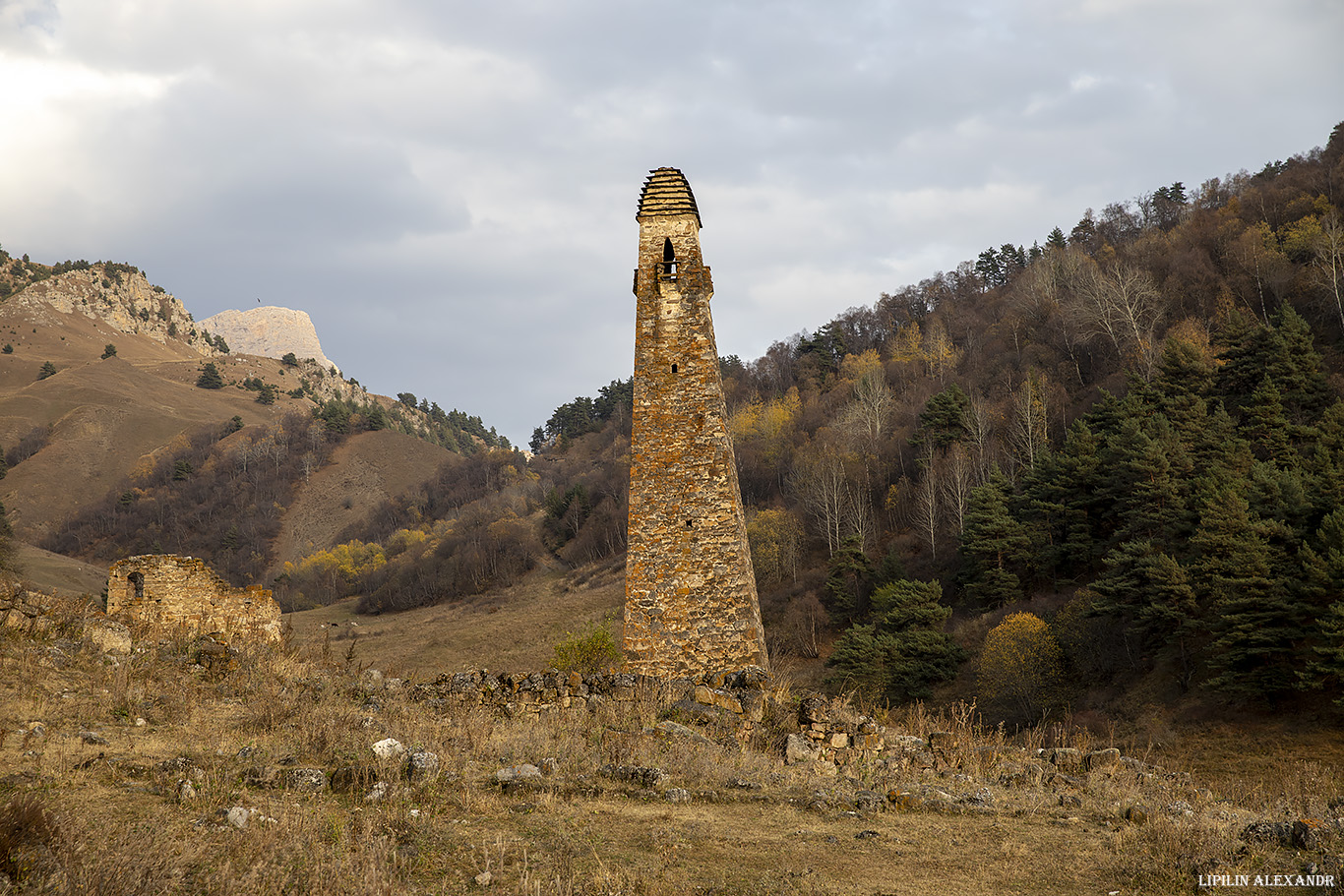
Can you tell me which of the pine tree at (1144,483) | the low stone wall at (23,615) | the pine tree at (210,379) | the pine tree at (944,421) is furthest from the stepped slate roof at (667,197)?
the pine tree at (210,379)

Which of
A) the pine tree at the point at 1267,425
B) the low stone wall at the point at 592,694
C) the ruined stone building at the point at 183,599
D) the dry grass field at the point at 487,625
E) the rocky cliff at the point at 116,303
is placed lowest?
the dry grass field at the point at 487,625

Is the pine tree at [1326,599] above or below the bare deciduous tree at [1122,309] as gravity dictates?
below

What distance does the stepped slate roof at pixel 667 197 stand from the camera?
13281 mm

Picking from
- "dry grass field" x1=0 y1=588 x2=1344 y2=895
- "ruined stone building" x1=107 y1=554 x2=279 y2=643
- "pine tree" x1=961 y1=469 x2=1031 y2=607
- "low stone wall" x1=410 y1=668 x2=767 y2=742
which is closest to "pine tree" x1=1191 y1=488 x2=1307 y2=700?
"pine tree" x1=961 y1=469 x2=1031 y2=607

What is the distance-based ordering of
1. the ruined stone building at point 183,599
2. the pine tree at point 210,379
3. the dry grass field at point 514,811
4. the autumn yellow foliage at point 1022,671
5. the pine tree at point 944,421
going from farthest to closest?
the pine tree at point 210,379 → the pine tree at point 944,421 → the autumn yellow foliage at point 1022,671 → the ruined stone building at point 183,599 → the dry grass field at point 514,811

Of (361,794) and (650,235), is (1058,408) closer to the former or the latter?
(650,235)

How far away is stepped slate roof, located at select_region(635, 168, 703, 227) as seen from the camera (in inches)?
523

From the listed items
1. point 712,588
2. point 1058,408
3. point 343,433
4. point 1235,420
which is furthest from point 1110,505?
point 343,433

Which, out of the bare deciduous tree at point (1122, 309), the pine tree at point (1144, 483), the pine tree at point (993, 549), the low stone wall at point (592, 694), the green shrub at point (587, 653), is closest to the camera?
the low stone wall at point (592, 694)

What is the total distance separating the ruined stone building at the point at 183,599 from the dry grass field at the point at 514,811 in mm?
3948

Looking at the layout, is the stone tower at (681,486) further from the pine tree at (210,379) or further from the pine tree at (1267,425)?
the pine tree at (210,379)

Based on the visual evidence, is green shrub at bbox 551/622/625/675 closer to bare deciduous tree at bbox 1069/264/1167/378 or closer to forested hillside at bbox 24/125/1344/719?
forested hillside at bbox 24/125/1344/719

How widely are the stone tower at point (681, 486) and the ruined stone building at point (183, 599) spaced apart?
19.9 feet

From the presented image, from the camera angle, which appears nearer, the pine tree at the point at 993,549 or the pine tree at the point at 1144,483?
the pine tree at the point at 1144,483
